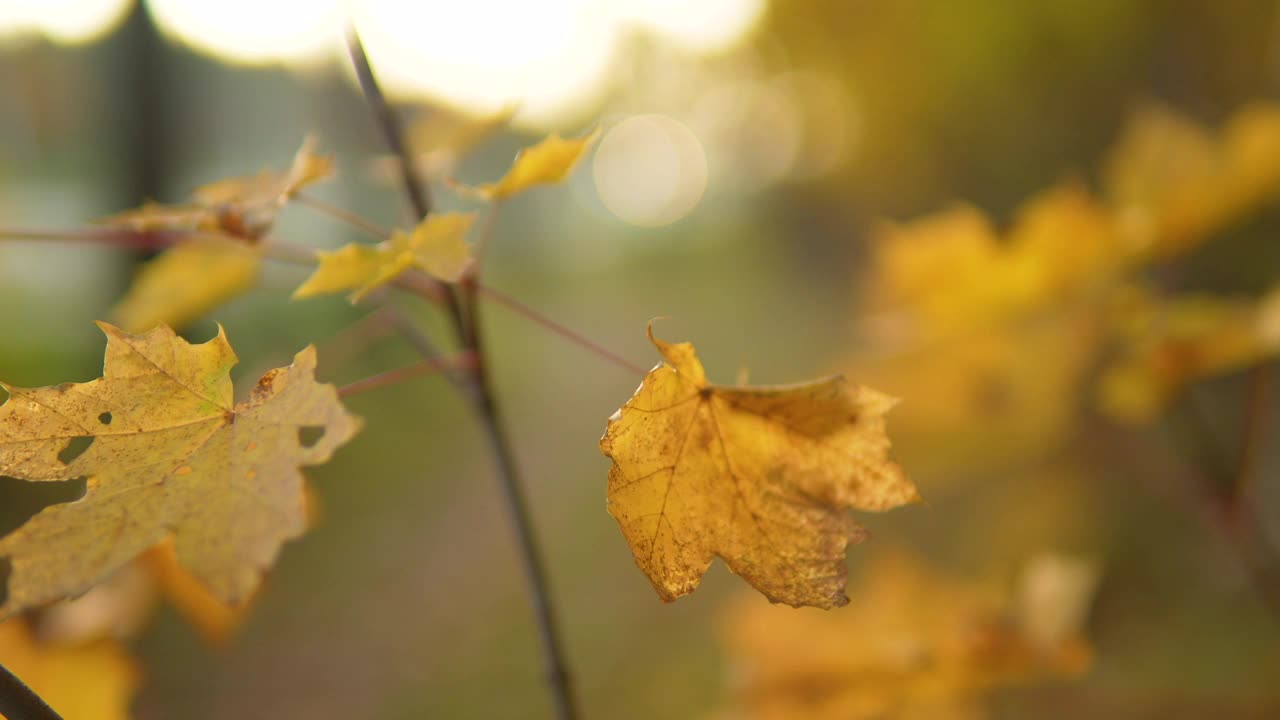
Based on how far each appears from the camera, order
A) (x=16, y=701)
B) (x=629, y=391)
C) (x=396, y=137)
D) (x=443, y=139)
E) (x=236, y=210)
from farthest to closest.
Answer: (x=629, y=391) < (x=443, y=139) < (x=396, y=137) < (x=236, y=210) < (x=16, y=701)

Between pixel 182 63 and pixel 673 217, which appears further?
pixel 673 217

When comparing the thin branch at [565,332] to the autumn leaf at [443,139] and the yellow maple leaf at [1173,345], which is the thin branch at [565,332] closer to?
the autumn leaf at [443,139]

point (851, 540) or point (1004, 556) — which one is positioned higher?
point (1004, 556)

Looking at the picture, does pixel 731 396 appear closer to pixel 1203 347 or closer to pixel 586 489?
pixel 1203 347

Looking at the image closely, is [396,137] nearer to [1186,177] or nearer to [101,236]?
[101,236]

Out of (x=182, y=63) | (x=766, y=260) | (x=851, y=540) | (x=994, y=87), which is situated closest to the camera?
(x=851, y=540)

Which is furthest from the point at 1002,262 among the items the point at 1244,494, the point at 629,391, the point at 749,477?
the point at 629,391

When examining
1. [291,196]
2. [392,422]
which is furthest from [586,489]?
[291,196]

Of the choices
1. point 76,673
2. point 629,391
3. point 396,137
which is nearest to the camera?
point 396,137
